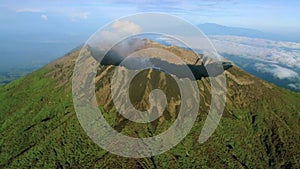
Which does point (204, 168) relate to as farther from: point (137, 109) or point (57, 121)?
point (57, 121)

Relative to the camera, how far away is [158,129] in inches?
4668

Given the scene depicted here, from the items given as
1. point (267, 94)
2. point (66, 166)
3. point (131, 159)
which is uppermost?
point (267, 94)

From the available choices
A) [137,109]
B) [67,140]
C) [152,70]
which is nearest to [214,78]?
[152,70]

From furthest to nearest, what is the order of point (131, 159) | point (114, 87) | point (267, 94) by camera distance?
point (267, 94) < point (114, 87) < point (131, 159)

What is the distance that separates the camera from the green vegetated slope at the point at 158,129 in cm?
11012

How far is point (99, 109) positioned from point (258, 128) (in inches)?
2405

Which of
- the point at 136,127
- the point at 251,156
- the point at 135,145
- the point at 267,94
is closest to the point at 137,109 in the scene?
the point at 136,127

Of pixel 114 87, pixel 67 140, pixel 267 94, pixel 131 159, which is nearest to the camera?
pixel 131 159

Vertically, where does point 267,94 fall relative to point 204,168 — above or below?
above

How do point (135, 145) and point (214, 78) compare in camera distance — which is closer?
point (135, 145)

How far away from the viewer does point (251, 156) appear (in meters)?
118

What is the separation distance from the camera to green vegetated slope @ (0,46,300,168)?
110 m

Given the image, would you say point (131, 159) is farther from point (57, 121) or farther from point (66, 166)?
point (57, 121)

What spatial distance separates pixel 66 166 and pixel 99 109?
26194mm
